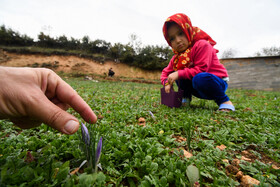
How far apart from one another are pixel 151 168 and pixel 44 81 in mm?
917

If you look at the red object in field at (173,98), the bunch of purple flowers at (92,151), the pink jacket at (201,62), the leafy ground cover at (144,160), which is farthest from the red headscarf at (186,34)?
the bunch of purple flowers at (92,151)

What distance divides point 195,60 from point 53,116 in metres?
2.36

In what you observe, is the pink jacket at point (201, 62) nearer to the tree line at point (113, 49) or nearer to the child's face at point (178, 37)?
the child's face at point (178, 37)

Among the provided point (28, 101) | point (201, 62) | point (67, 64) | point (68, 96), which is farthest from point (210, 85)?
point (67, 64)

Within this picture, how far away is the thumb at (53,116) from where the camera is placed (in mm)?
765

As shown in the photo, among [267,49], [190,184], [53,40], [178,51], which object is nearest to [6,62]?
[53,40]

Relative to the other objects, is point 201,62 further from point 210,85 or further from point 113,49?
point 113,49

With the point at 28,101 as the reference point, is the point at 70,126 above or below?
below

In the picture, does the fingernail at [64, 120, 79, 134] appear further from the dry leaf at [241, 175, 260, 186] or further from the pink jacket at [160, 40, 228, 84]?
the pink jacket at [160, 40, 228, 84]

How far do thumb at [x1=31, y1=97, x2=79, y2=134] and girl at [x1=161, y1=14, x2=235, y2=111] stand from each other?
193 centimetres

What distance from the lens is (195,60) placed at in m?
2.48

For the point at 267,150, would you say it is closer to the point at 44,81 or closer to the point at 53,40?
the point at 44,81

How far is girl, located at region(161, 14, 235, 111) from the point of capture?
2359mm

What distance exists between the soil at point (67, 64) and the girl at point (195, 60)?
621 inches
